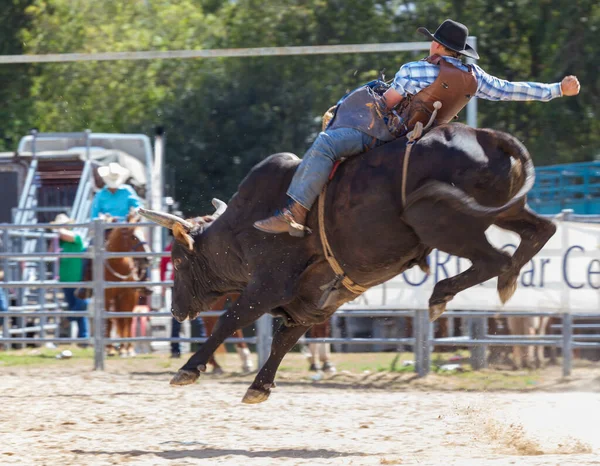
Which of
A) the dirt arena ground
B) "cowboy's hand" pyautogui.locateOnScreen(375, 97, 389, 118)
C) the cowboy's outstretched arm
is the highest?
the cowboy's outstretched arm

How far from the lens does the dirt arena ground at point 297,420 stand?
20.1 ft

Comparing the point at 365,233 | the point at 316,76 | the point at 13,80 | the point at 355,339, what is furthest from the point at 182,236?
the point at 13,80

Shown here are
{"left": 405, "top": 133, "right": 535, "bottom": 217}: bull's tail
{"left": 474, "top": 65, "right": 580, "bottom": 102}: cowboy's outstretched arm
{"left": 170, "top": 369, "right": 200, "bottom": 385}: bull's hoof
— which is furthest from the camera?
{"left": 170, "top": 369, "right": 200, "bottom": 385}: bull's hoof

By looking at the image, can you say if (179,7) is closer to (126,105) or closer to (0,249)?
(126,105)

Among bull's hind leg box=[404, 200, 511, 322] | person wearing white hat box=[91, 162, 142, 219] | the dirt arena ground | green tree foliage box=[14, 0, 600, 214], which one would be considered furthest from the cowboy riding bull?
green tree foliage box=[14, 0, 600, 214]

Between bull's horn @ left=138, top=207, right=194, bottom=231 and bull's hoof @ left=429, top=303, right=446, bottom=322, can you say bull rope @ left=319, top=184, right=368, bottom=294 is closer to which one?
bull's hoof @ left=429, top=303, right=446, bottom=322

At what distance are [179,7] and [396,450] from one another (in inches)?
969

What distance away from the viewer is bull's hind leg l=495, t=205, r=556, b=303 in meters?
5.82

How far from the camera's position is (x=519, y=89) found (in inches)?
238

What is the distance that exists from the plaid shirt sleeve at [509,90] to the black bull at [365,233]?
1.19 ft

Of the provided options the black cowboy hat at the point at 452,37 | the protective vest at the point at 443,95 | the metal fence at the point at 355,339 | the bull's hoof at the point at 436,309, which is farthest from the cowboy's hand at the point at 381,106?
the metal fence at the point at 355,339

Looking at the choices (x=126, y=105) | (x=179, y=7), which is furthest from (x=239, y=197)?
(x=179, y=7)

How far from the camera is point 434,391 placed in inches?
360

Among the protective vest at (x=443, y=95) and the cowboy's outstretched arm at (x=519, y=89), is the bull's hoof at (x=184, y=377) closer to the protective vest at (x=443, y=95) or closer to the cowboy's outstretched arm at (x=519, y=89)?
the protective vest at (x=443, y=95)
